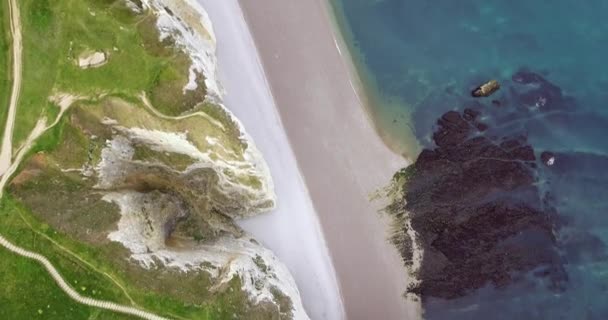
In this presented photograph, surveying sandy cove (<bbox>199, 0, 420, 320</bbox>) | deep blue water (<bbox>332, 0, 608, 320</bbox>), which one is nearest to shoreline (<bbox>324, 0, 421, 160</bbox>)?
deep blue water (<bbox>332, 0, 608, 320</bbox>)

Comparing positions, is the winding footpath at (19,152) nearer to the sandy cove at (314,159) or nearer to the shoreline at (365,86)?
the sandy cove at (314,159)

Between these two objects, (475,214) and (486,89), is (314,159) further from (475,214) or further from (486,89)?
(486,89)

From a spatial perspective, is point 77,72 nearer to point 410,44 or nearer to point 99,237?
point 99,237

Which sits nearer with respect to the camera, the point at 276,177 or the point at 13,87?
the point at 13,87

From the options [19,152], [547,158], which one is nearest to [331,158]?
[547,158]

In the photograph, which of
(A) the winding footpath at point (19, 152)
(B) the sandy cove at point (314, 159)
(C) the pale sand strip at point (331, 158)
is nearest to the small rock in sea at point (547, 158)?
(B) the sandy cove at point (314, 159)

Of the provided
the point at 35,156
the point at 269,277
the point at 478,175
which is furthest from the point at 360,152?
the point at 35,156
